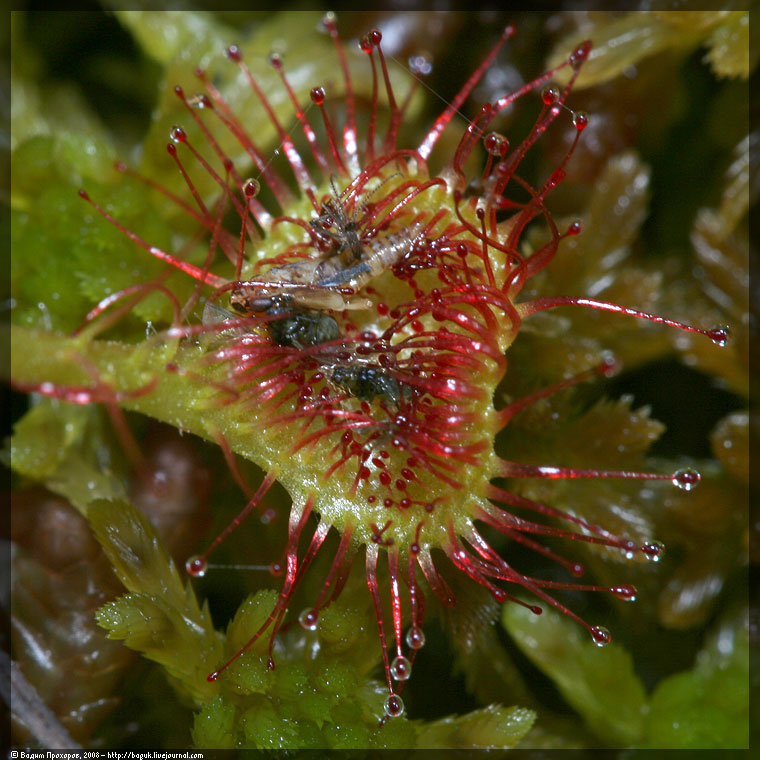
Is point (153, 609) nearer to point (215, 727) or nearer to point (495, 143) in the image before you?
point (215, 727)

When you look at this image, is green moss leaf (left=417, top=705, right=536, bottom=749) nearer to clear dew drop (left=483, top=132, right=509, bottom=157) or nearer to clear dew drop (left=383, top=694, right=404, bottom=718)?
clear dew drop (left=383, top=694, right=404, bottom=718)

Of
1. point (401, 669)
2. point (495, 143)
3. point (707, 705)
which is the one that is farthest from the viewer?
point (707, 705)

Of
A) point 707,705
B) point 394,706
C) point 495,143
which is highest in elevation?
point 495,143

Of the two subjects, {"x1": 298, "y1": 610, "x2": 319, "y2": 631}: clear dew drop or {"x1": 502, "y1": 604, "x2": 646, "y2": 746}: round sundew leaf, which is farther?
{"x1": 502, "y1": 604, "x2": 646, "y2": 746}: round sundew leaf

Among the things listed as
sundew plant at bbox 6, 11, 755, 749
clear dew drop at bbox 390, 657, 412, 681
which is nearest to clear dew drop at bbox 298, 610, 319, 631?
sundew plant at bbox 6, 11, 755, 749

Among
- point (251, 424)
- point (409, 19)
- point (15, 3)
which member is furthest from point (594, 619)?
point (15, 3)

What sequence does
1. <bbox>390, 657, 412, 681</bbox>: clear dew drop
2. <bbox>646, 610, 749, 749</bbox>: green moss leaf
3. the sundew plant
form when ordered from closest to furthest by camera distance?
<bbox>390, 657, 412, 681</bbox>: clear dew drop < the sundew plant < <bbox>646, 610, 749, 749</bbox>: green moss leaf

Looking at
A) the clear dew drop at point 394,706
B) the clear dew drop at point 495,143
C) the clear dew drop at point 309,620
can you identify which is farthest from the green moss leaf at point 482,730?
the clear dew drop at point 495,143

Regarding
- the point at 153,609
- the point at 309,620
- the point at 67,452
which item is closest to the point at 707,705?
the point at 309,620

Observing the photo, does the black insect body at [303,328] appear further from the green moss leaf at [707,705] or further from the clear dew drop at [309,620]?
the green moss leaf at [707,705]
